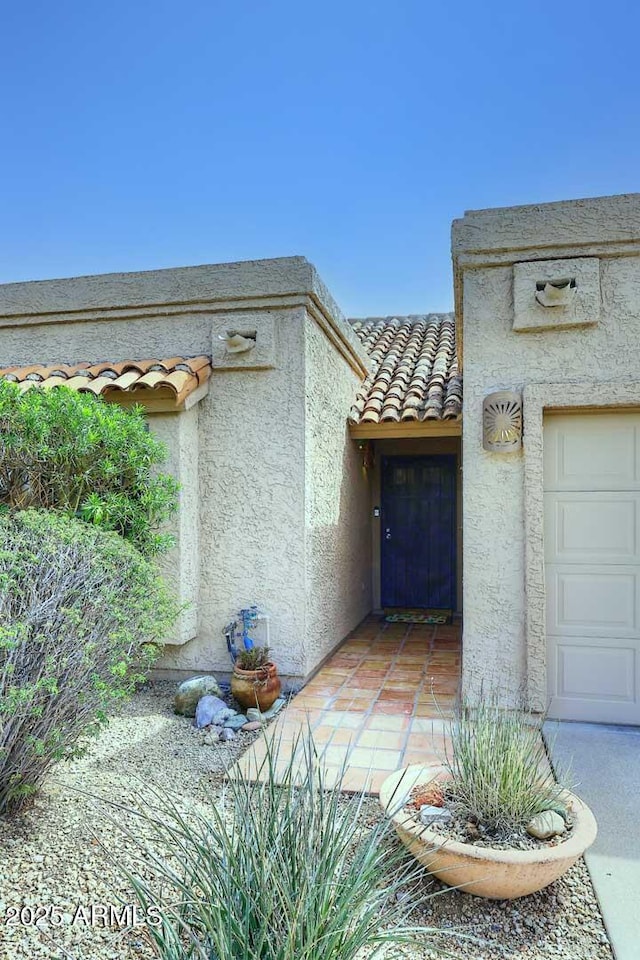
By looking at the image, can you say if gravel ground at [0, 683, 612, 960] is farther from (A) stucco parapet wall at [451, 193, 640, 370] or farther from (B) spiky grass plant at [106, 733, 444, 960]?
(A) stucco parapet wall at [451, 193, 640, 370]

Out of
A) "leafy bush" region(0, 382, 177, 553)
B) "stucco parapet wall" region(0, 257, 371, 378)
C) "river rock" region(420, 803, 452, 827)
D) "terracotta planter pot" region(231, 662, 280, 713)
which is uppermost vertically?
"stucco parapet wall" region(0, 257, 371, 378)

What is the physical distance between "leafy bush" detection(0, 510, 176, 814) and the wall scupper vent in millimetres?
6839

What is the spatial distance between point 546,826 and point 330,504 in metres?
7.79

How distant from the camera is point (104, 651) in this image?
251 inches

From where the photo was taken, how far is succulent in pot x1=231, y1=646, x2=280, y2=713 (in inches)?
357

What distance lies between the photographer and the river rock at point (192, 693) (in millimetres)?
9094

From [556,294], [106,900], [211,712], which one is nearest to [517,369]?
[556,294]

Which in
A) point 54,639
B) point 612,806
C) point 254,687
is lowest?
point 612,806

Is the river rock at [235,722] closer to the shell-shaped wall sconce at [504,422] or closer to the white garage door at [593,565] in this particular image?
the white garage door at [593,565]

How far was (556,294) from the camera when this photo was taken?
340 inches

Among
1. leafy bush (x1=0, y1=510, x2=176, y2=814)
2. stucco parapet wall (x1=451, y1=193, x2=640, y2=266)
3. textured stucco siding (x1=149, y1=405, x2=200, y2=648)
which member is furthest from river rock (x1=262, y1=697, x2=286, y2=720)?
stucco parapet wall (x1=451, y1=193, x2=640, y2=266)

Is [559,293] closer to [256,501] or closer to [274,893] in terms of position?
[256,501]

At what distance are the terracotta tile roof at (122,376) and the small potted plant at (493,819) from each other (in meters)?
6.67

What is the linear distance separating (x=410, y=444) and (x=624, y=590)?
8564mm
